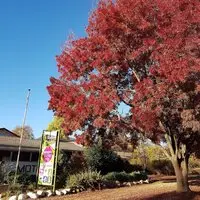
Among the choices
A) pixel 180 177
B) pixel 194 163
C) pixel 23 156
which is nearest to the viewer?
pixel 180 177

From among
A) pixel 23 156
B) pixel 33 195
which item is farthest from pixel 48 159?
pixel 23 156

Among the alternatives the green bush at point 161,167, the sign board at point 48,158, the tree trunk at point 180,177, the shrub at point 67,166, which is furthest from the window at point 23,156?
the tree trunk at point 180,177

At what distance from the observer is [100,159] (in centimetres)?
3003

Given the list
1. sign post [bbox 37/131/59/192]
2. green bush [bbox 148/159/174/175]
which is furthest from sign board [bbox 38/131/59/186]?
green bush [bbox 148/159/174/175]

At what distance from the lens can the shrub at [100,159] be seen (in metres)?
29.8

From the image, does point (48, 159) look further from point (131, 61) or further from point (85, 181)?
point (131, 61)

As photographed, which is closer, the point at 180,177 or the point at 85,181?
the point at 180,177

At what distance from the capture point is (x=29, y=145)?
105ft

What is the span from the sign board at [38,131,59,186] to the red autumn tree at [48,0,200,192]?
1894mm

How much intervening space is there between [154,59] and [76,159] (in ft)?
59.6

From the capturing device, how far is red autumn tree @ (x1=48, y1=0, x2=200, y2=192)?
14289 millimetres

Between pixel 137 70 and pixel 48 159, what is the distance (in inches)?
271

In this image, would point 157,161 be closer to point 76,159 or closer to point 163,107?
point 76,159

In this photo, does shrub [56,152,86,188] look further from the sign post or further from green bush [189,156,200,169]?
green bush [189,156,200,169]
